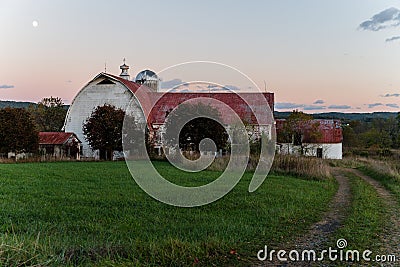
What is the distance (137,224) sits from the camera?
7.74m

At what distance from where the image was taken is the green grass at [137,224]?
5.55 meters

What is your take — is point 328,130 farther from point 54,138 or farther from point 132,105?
point 54,138

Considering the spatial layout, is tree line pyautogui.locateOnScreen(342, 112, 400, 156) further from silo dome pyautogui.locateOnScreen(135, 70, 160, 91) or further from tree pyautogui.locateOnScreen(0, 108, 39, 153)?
tree pyautogui.locateOnScreen(0, 108, 39, 153)

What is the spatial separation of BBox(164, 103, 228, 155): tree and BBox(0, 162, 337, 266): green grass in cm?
1495

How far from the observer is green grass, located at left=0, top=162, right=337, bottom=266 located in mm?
5551

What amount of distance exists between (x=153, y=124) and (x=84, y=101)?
7422 millimetres

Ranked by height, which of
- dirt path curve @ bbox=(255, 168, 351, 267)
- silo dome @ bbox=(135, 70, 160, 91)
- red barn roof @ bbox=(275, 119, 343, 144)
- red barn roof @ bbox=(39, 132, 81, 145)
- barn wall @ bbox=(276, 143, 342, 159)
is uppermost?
silo dome @ bbox=(135, 70, 160, 91)

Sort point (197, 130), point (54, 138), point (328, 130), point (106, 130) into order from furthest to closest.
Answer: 1. point (328, 130)
2. point (54, 138)
3. point (106, 130)
4. point (197, 130)

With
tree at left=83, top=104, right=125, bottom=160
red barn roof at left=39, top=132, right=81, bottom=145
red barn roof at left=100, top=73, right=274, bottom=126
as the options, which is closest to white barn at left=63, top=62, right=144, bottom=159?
red barn roof at left=100, top=73, right=274, bottom=126

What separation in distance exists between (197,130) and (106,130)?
9656 mm

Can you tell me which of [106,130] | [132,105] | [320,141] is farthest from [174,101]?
[320,141]

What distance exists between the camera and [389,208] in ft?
33.0

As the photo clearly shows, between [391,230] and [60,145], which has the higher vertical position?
[60,145]

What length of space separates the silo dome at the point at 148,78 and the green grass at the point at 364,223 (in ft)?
123
